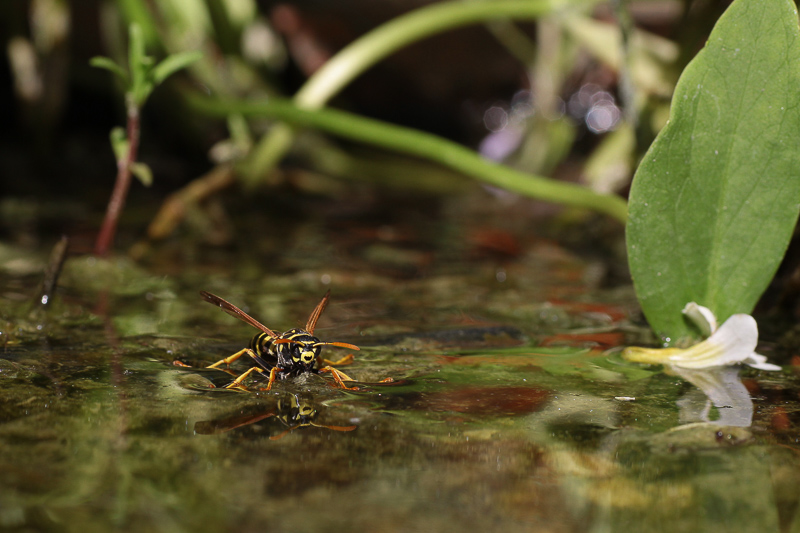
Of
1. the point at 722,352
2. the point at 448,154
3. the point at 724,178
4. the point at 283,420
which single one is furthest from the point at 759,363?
the point at 448,154

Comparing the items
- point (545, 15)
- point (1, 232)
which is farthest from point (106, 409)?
point (545, 15)

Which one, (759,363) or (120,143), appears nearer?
(759,363)

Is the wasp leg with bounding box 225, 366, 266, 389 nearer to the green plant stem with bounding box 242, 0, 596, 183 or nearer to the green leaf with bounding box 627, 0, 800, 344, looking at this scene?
the green leaf with bounding box 627, 0, 800, 344

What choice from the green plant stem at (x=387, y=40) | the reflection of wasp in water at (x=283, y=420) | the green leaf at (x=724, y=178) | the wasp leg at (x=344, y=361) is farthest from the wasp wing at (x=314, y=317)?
the green plant stem at (x=387, y=40)

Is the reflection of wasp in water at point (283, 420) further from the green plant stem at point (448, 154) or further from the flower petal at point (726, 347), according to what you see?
the green plant stem at point (448, 154)

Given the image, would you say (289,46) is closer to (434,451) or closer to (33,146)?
(33,146)

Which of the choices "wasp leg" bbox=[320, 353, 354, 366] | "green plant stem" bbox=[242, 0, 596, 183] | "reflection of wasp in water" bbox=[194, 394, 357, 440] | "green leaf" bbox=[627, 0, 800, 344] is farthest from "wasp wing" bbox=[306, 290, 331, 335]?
"green plant stem" bbox=[242, 0, 596, 183]

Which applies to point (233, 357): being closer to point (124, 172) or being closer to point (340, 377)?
point (340, 377)
